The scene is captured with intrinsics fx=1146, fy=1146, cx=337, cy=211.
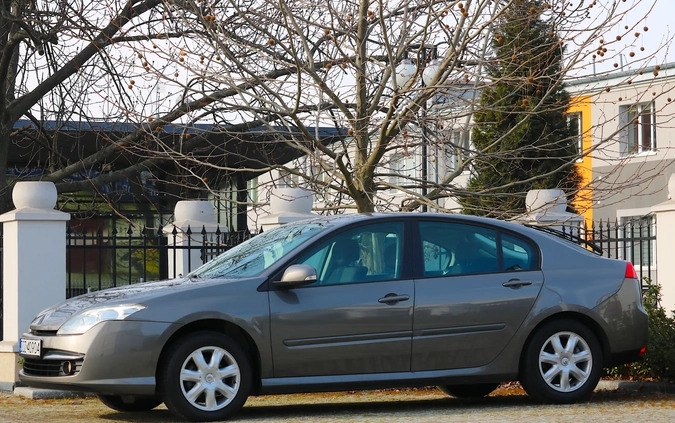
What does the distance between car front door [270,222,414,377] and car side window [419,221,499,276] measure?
0.24m

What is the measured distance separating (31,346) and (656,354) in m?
5.32

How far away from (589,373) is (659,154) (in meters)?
30.1

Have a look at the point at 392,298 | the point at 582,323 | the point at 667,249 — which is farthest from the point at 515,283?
the point at 667,249

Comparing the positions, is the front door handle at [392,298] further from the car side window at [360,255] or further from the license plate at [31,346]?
the license plate at [31,346]

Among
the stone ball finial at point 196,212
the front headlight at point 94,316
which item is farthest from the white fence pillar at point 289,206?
the front headlight at point 94,316

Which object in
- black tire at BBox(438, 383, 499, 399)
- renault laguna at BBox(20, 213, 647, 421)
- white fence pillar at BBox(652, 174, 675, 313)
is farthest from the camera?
white fence pillar at BBox(652, 174, 675, 313)

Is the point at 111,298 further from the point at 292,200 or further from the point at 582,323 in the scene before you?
the point at 292,200

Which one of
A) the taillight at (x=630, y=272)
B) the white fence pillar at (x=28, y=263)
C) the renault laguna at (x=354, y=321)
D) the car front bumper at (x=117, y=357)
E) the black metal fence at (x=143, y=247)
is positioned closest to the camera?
the car front bumper at (x=117, y=357)

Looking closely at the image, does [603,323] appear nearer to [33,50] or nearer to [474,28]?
[474,28]

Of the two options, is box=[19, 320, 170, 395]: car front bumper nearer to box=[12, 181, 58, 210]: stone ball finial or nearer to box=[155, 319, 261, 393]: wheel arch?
box=[155, 319, 261, 393]: wheel arch

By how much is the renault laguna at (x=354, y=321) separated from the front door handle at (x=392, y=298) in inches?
0.4

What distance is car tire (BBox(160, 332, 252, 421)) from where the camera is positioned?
310 inches

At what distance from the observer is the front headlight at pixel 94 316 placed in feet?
25.8

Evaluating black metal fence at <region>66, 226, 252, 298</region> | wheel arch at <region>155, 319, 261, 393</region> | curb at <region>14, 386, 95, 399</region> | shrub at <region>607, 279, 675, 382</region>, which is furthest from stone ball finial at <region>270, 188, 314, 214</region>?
wheel arch at <region>155, 319, 261, 393</region>
